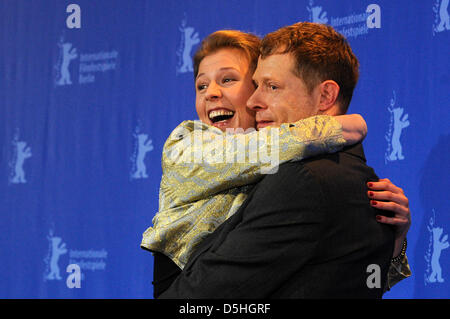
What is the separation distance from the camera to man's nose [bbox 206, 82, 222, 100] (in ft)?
6.44

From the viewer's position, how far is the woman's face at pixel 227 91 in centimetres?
197

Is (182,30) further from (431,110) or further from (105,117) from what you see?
(431,110)

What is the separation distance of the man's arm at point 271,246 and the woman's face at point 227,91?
658 mm

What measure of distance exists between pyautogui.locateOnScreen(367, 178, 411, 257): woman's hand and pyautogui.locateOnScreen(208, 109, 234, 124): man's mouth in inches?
24.8

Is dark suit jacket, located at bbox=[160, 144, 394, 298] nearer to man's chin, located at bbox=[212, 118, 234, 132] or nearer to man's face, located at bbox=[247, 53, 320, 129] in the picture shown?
man's face, located at bbox=[247, 53, 320, 129]

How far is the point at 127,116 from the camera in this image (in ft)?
12.5

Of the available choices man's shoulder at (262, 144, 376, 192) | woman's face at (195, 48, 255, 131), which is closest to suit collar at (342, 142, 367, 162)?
man's shoulder at (262, 144, 376, 192)

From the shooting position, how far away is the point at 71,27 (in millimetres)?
4145

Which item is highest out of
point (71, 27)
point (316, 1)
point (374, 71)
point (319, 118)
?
point (71, 27)

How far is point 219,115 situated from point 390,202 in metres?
0.71

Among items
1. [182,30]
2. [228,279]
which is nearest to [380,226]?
[228,279]

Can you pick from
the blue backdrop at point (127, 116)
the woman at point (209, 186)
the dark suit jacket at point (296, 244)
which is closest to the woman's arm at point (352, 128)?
the woman at point (209, 186)
